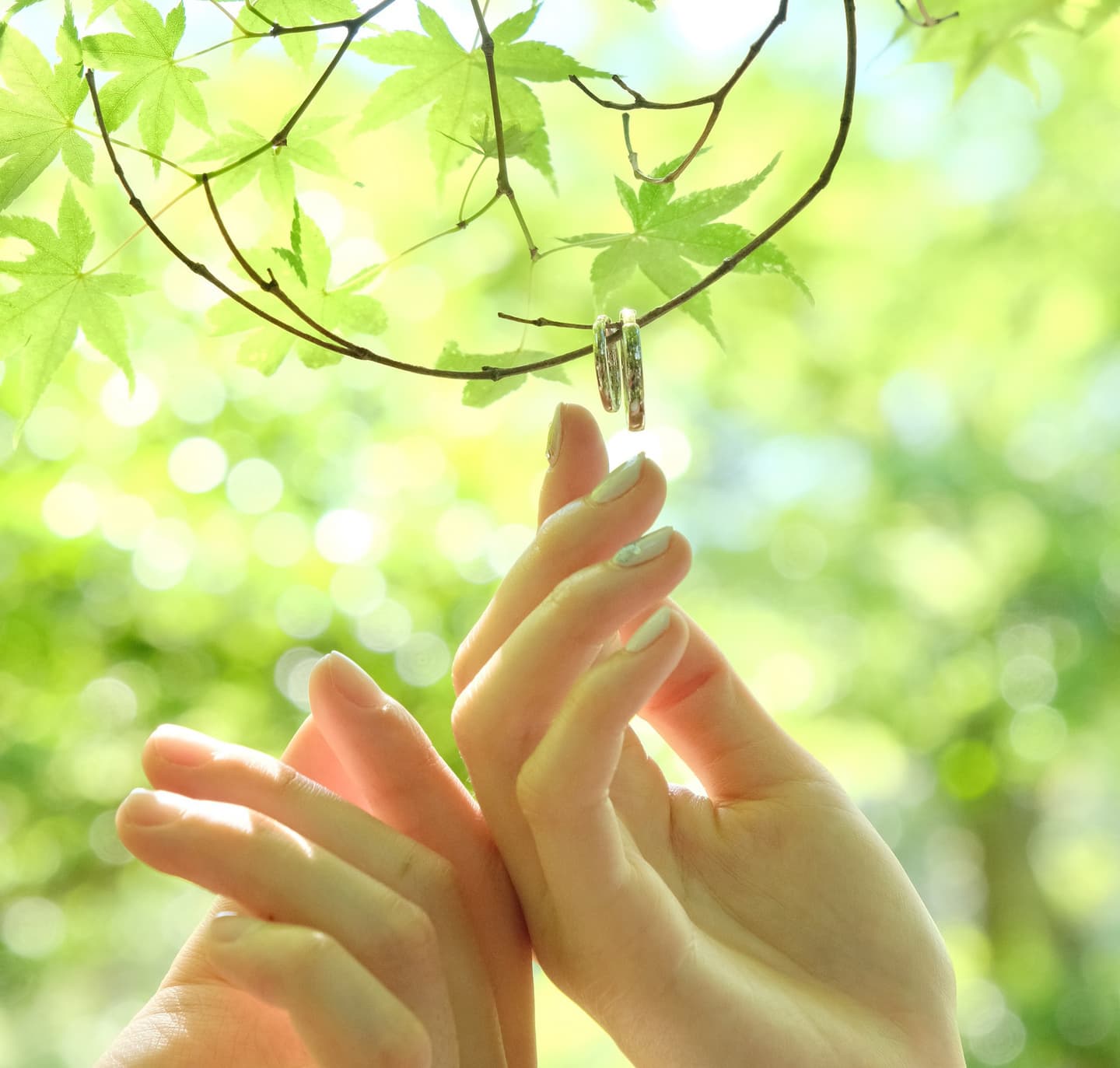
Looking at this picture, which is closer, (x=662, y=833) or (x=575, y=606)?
(x=575, y=606)

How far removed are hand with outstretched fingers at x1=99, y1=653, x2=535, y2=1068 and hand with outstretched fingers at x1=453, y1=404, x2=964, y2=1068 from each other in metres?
0.03

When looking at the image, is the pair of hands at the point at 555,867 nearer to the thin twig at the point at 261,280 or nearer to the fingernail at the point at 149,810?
the fingernail at the point at 149,810

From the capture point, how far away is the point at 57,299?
46 centimetres

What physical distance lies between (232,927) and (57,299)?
29cm

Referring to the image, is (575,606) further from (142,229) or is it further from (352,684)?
(142,229)

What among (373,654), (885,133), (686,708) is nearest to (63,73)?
(686,708)

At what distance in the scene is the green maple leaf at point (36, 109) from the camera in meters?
0.41

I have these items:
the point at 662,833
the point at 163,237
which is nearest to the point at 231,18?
A: the point at 163,237

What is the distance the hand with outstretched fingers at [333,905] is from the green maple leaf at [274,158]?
0.76ft

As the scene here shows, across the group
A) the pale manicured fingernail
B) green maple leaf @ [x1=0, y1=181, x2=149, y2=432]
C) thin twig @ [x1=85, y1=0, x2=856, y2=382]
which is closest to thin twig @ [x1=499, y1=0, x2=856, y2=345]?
thin twig @ [x1=85, y1=0, x2=856, y2=382]

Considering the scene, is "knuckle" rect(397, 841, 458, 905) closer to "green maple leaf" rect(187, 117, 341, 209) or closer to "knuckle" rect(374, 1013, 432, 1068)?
"knuckle" rect(374, 1013, 432, 1068)

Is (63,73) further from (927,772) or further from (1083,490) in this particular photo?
(927,772)

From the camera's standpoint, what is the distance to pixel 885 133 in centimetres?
296

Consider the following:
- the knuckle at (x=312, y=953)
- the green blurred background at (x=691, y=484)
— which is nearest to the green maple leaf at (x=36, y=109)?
the knuckle at (x=312, y=953)
